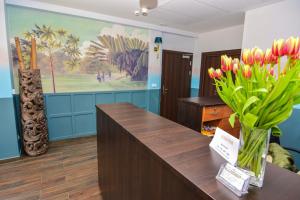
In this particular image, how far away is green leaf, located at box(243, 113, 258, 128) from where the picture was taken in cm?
56

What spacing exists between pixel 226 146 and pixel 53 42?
11.5ft

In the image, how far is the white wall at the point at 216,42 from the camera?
4031 mm

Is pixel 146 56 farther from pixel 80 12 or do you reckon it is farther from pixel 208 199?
pixel 208 199

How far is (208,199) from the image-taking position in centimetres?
57

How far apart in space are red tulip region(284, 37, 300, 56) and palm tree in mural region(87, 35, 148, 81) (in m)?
3.56

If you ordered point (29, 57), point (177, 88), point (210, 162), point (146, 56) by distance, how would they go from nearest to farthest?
point (210, 162) → point (29, 57) → point (146, 56) → point (177, 88)

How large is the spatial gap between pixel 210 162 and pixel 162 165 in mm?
234

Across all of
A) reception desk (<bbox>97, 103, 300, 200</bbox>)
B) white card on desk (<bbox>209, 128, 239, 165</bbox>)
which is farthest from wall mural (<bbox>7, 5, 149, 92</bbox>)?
white card on desk (<bbox>209, 128, 239, 165</bbox>)

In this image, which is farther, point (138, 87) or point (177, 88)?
point (177, 88)

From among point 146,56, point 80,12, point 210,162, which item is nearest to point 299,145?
point 210,162

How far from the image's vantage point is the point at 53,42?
3170mm

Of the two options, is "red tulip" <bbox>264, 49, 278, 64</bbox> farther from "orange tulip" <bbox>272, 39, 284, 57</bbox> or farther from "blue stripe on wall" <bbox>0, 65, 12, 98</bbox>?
"blue stripe on wall" <bbox>0, 65, 12, 98</bbox>

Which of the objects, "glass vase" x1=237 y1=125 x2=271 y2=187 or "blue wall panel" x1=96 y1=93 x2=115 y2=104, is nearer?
"glass vase" x1=237 y1=125 x2=271 y2=187

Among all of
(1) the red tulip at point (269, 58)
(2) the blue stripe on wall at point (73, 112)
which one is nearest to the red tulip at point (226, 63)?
(1) the red tulip at point (269, 58)
